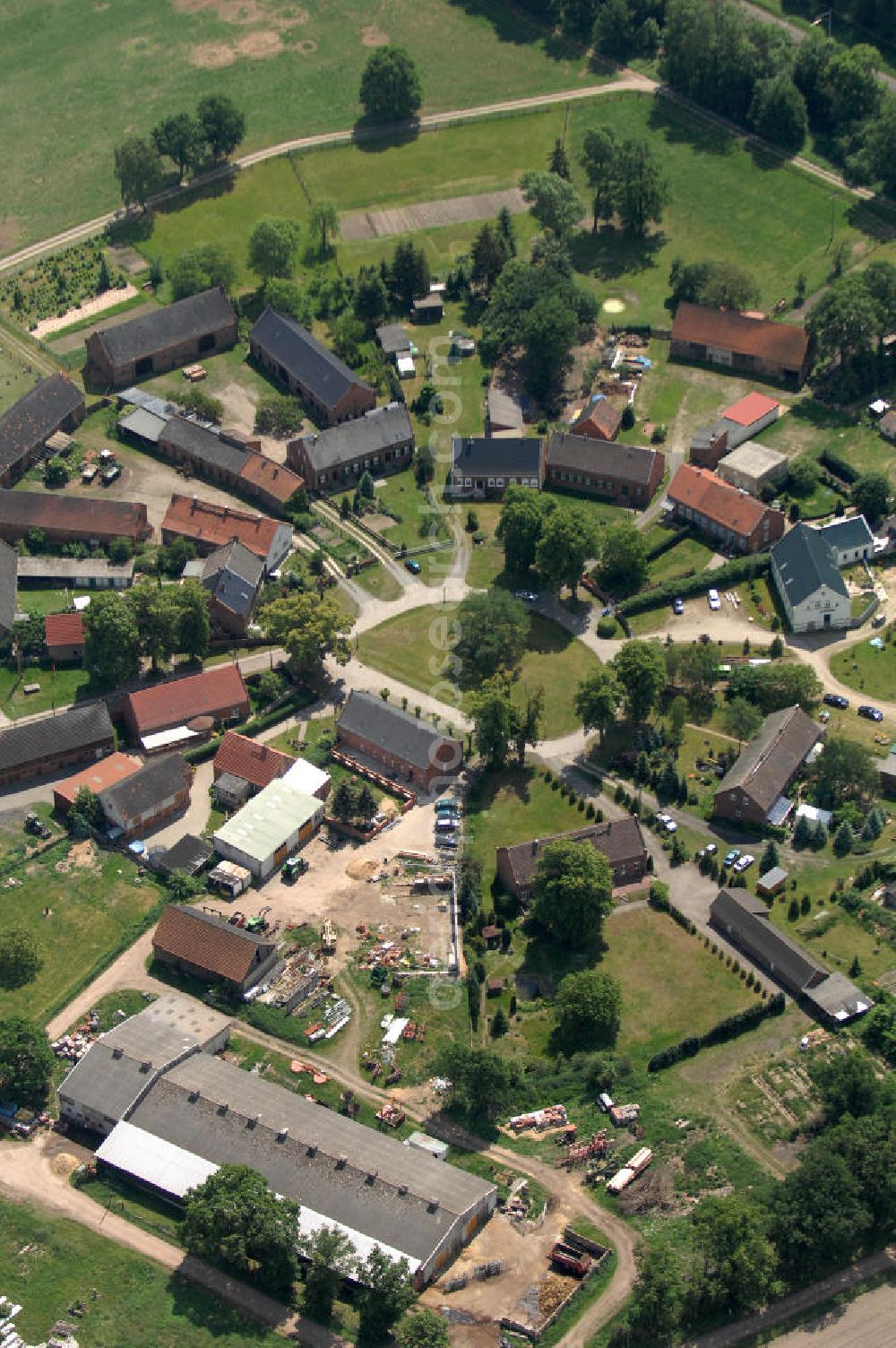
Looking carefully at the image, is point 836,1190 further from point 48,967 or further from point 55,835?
point 55,835

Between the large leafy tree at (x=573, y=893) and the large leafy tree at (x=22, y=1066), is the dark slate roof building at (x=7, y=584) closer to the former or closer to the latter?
the large leafy tree at (x=22, y=1066)

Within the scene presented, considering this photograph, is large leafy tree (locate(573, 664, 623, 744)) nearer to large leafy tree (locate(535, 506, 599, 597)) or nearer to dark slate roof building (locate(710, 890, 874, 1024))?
large leafy tree (locate(535, 506, 599, 597))

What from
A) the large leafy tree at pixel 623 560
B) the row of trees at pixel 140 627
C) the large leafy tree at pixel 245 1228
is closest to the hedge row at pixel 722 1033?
the large leafy tree at pixel 245 1228

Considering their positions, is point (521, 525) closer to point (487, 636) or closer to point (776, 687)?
point (487, 636)

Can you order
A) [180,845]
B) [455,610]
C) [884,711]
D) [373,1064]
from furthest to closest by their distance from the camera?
1. [455,610]
2. [884,711]
3. [180,845]
4. [373,1064]

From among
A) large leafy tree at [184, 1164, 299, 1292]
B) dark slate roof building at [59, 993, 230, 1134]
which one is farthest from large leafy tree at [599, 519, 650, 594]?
large leafy tree at [184, 1164, 299, 1292]

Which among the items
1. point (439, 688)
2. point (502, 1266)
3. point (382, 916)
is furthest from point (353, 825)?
point (502, 1266)

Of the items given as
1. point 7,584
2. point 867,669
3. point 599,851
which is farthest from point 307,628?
point 867,669
